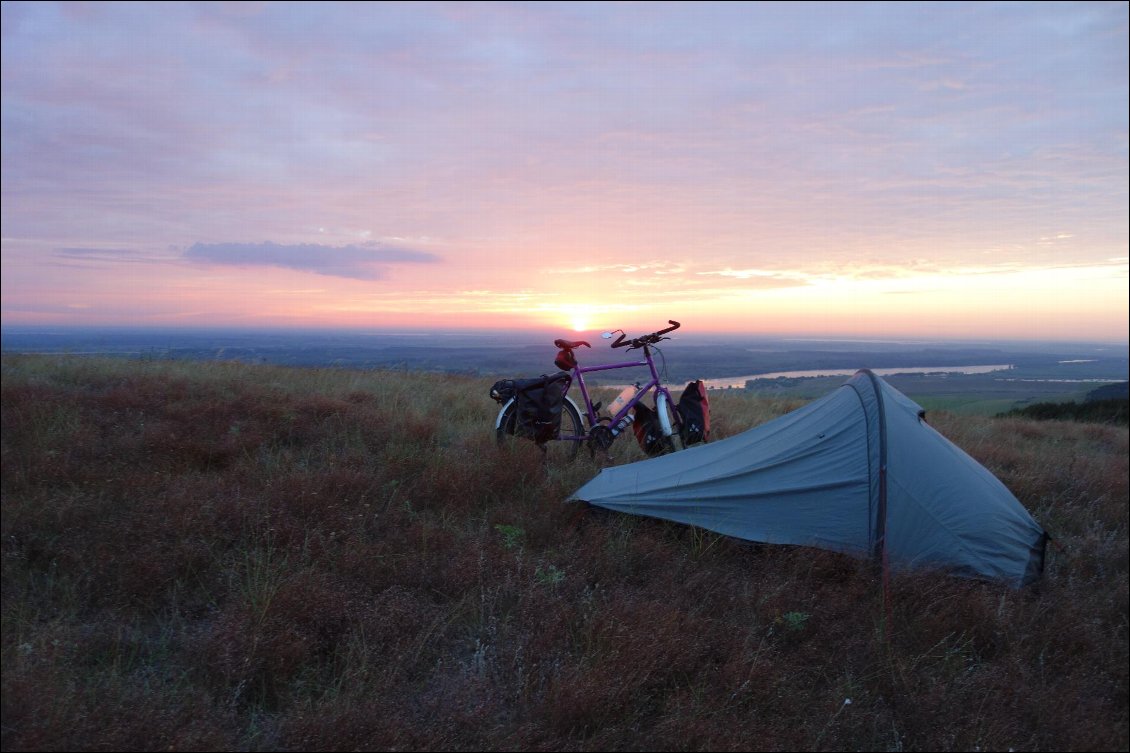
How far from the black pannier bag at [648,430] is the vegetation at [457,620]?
46.0 inches

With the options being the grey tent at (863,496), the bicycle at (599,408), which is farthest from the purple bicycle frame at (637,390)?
the grey tent at (863,496)

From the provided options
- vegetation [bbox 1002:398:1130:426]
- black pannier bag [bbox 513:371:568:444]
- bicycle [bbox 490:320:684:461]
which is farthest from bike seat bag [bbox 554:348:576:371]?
vegetation [bbox 1002:398:1130:426]

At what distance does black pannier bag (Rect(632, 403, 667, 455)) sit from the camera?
6719mm

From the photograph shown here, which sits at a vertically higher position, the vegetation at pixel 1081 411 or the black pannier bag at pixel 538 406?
the black pannier bag at pixel 538 406

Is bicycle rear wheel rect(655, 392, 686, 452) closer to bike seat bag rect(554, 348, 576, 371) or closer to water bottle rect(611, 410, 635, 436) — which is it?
water bottle rect(611, 410, 635, 436)

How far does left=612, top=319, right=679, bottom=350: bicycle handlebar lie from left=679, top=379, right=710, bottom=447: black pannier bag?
2.08ft

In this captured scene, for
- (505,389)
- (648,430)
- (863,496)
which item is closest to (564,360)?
(505,389)

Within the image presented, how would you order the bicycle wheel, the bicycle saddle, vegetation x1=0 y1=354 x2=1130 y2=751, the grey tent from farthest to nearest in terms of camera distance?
1. the bicycle saddle
2. the bicycle wheel
3. the grey tent
4. vegetation x1=0 y1=354 x2=1130 y2=751

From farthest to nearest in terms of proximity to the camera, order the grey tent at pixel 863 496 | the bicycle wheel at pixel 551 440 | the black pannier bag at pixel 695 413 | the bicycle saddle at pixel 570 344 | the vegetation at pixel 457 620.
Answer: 1. the black pannier bag at pixel 695 413
2. the bicycle saddle at pixel 570 344
3. the bicycle wheel at pixel 551 440
4. the grey tent at pixel 863 496
5. the vegetation at pixel 457 620

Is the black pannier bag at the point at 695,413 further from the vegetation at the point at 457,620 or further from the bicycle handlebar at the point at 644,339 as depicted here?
the vegetation at the point at 457,620

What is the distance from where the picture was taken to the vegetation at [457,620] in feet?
8.80

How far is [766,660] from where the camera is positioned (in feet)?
10.6

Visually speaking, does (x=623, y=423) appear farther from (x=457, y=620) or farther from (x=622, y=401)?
(x=457, y=620)

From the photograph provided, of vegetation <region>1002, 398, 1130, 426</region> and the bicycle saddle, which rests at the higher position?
the bicycle saddle
